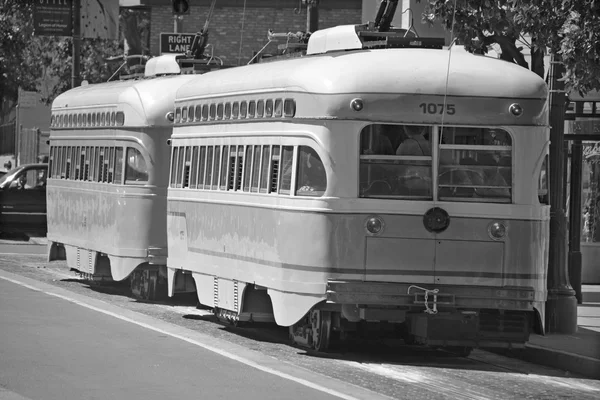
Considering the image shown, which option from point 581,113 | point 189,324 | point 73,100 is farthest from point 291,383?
point 73,100

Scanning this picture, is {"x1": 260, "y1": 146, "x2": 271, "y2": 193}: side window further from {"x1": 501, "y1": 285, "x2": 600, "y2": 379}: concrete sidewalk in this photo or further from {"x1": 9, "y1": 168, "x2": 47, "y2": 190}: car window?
{"x1": 9, "y1": 168, "x2": 47, "y2": 190}: car window

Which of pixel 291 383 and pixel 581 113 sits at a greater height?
pixel 581 113

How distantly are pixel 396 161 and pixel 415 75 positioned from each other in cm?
81

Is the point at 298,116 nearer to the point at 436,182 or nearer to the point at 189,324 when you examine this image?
the point at 436,182

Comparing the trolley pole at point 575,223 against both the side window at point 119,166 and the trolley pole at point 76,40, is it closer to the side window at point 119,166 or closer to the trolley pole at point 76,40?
the side window at point 119,166

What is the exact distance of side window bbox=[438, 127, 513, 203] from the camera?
14312mm

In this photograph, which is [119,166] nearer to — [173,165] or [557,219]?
[173,165]

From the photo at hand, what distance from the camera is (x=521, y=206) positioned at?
566 inches

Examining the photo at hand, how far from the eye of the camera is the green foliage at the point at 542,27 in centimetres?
1608

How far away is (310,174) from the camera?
14594 millimetres

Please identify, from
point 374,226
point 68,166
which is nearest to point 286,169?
point 374,226

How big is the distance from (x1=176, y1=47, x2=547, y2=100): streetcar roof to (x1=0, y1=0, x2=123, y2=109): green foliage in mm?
32986

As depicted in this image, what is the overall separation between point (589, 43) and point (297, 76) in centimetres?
319

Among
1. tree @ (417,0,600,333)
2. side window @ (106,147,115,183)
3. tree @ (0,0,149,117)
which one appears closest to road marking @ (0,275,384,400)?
side window @ (106,147,115,183)
